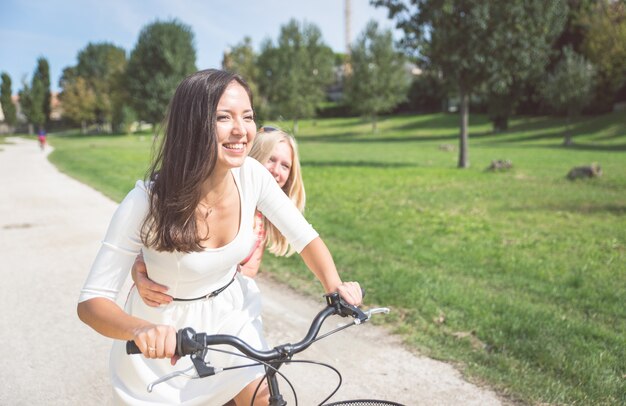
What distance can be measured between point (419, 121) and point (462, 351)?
162 ft

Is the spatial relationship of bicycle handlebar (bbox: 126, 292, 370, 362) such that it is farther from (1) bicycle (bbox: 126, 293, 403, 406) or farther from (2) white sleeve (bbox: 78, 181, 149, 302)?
(2) white sleeve (bbox: 78, 181, 149, 302)

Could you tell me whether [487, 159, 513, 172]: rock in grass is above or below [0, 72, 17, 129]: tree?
below

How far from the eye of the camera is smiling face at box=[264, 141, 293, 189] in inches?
128

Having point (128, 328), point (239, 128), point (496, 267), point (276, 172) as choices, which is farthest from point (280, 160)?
point (496, 267)

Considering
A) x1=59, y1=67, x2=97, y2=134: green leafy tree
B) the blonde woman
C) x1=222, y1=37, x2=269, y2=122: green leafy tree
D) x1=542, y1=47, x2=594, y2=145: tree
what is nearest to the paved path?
the blonde woman

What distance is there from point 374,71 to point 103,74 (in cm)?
4899

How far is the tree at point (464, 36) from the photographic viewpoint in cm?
1692

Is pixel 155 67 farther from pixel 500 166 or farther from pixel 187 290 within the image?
pixel 187 290

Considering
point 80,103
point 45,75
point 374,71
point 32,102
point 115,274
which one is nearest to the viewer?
point 115,274

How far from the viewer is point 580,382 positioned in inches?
135

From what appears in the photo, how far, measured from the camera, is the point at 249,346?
4.96 feet

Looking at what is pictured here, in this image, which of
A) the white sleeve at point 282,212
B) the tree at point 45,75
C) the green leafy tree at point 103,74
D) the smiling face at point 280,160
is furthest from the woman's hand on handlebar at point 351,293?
the tree at point 45,75

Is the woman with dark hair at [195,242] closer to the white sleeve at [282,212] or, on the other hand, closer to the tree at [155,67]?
the white sleeve at [282,212]

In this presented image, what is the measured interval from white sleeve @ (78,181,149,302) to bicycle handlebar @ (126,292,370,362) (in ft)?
1.11
